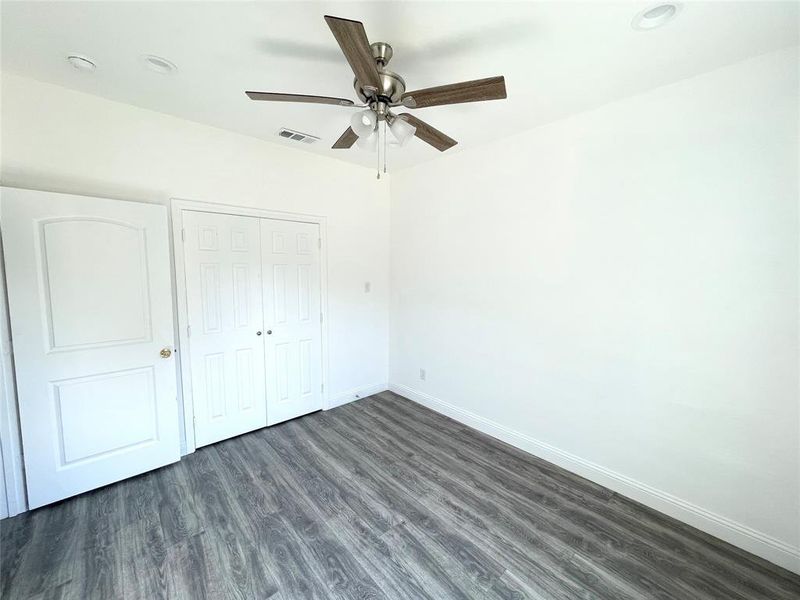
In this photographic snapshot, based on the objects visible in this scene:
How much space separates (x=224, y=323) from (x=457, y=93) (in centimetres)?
260

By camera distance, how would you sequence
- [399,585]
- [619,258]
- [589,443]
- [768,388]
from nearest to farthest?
[399,585]
[768,388]
[619,258]
[589,443]

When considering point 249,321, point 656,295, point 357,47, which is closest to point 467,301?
point 656,295

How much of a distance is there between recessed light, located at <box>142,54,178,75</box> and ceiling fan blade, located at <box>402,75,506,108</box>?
4.83 ft

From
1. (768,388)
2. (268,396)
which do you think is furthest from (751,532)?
(268,396)

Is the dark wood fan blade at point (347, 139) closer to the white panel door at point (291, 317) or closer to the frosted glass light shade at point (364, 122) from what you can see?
the frosted glass light shade at point (364, 122)

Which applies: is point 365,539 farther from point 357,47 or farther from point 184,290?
point 357,47

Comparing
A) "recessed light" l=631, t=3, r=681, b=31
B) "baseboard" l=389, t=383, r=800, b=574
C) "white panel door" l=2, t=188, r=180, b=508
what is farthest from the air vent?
"baseboard" l=389, t=383, r=800, b=574

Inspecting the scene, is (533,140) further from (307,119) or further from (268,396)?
(268,396)

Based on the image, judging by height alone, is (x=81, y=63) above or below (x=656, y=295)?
above

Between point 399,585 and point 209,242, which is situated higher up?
point 209,242

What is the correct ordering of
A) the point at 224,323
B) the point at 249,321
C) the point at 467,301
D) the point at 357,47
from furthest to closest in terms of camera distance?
the point at 467,301
the point at 249,321
the point at 224,323
the point at 357,47

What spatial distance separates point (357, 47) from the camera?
1.28m

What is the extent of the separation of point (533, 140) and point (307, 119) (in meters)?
1.86

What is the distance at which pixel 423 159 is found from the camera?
138 inches
